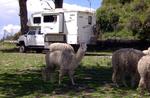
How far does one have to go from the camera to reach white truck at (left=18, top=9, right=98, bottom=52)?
35.6 metres

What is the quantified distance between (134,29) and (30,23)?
825 cm

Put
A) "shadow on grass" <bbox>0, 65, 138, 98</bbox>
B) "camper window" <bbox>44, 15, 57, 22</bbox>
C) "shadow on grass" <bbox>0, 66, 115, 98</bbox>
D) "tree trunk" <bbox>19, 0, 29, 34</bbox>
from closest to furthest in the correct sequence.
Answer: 1. "shadow on grass" <bbox>0, 65, 138, 98</bbox>
2. "shadow on grass" <bbox>0, 66, 115, 98</bbox>
3. "camper window" <bbox>44, 15, 57, 22</bbox>
4. "tree trunk" <bbox>19, 0, 29, 34</bbox>

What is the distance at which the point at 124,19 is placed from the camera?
37438mm

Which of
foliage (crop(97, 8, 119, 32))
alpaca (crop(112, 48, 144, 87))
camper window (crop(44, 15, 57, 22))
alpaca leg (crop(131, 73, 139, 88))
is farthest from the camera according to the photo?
foliage (crop(97, 8, 119, 32))

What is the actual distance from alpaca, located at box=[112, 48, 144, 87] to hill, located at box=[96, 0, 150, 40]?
67.6ft

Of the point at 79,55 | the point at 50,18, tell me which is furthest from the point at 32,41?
the point at 79,55

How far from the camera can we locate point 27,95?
1363cm

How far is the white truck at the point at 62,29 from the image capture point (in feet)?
117

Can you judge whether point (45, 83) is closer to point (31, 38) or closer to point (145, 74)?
point (145, 74)

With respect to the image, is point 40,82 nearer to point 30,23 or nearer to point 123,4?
point 30,23

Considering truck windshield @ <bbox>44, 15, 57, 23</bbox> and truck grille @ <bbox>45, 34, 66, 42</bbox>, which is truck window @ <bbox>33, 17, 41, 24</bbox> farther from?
truck grille @ <bbox>45, 34, 66, 42</bbox>

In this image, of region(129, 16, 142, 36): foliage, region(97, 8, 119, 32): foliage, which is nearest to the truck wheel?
region(129, 16, 142, 36): foliage

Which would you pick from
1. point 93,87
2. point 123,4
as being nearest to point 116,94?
point 93,87

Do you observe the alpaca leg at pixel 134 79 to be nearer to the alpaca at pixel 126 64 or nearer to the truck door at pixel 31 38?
the alpaca at pixel 126 64
